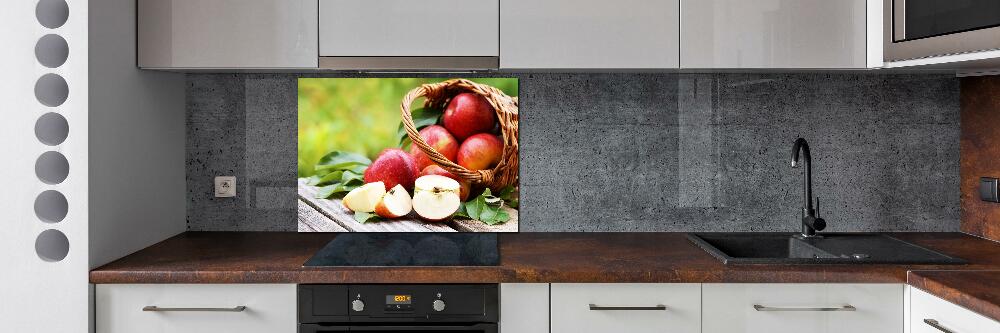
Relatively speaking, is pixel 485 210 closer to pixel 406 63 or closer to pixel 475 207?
pixel 475 207

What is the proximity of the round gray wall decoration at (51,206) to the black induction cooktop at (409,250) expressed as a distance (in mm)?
657

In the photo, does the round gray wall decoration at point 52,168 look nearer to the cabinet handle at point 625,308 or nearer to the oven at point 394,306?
the oven at point 394,306

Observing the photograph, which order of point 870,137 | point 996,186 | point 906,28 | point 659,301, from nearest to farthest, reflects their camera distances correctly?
point 659,301 → point 906,28 → point 996,186 → point 870,137

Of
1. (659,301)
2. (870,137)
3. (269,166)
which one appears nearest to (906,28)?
(870,137)

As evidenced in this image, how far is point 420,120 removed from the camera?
249 cm

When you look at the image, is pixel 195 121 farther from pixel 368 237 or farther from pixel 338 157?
pixel 368 237

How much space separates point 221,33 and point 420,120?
692 mm

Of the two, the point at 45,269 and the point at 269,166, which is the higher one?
the point at 269,166

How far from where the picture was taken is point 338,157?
249cm

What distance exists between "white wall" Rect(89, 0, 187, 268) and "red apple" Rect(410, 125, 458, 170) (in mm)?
778

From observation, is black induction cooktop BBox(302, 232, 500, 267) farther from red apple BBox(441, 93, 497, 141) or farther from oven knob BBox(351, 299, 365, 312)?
red apple BBox(441, 93, 497, 141)

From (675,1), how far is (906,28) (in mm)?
616

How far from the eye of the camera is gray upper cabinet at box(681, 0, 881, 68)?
6.91 feet

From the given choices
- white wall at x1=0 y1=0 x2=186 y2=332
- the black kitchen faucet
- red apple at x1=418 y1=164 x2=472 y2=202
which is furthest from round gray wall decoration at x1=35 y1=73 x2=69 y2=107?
the black kitchen faucet
